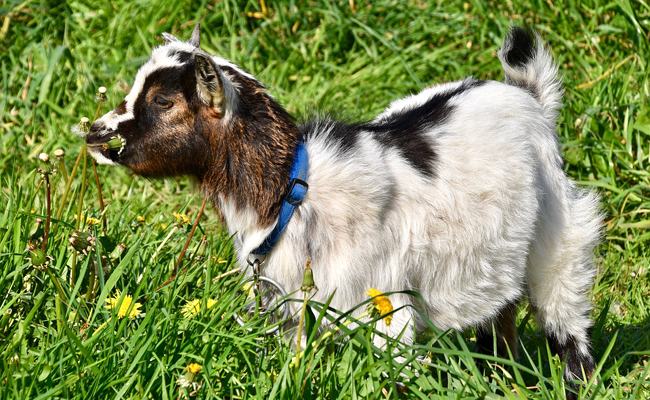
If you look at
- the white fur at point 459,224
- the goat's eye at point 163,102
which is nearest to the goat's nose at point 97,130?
the goat's eye at point 163,102

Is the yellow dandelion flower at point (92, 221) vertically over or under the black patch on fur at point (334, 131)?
under

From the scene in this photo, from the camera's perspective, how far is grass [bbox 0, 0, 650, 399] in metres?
2.48

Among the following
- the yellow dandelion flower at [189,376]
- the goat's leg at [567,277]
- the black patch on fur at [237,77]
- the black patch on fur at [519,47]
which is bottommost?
the goat's leg at [567,277]

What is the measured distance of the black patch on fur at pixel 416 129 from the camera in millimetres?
3037

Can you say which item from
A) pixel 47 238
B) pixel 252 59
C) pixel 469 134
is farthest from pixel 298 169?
pixel 252 59

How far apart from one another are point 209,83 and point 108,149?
47 centimetres

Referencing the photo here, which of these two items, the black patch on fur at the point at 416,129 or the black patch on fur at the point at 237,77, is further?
the black patch on fur at the point at 416,129

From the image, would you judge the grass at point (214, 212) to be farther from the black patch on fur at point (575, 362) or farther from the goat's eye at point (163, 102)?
the goat's eye at point (163, 102)

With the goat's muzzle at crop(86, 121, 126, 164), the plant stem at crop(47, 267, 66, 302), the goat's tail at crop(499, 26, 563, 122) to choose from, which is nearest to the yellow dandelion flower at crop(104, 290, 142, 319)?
the plant stem at crop(47, 267, 66, 302)

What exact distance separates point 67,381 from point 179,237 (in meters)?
1.48

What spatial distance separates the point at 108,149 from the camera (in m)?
2.90

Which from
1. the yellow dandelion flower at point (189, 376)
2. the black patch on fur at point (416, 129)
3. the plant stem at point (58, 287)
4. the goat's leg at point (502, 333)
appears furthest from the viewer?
the goat's leg at point (502, 333)

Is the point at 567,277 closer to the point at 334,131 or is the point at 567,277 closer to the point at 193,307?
the point at 334,131

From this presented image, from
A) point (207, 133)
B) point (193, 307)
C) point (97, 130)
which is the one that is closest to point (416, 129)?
point (207, 133)
